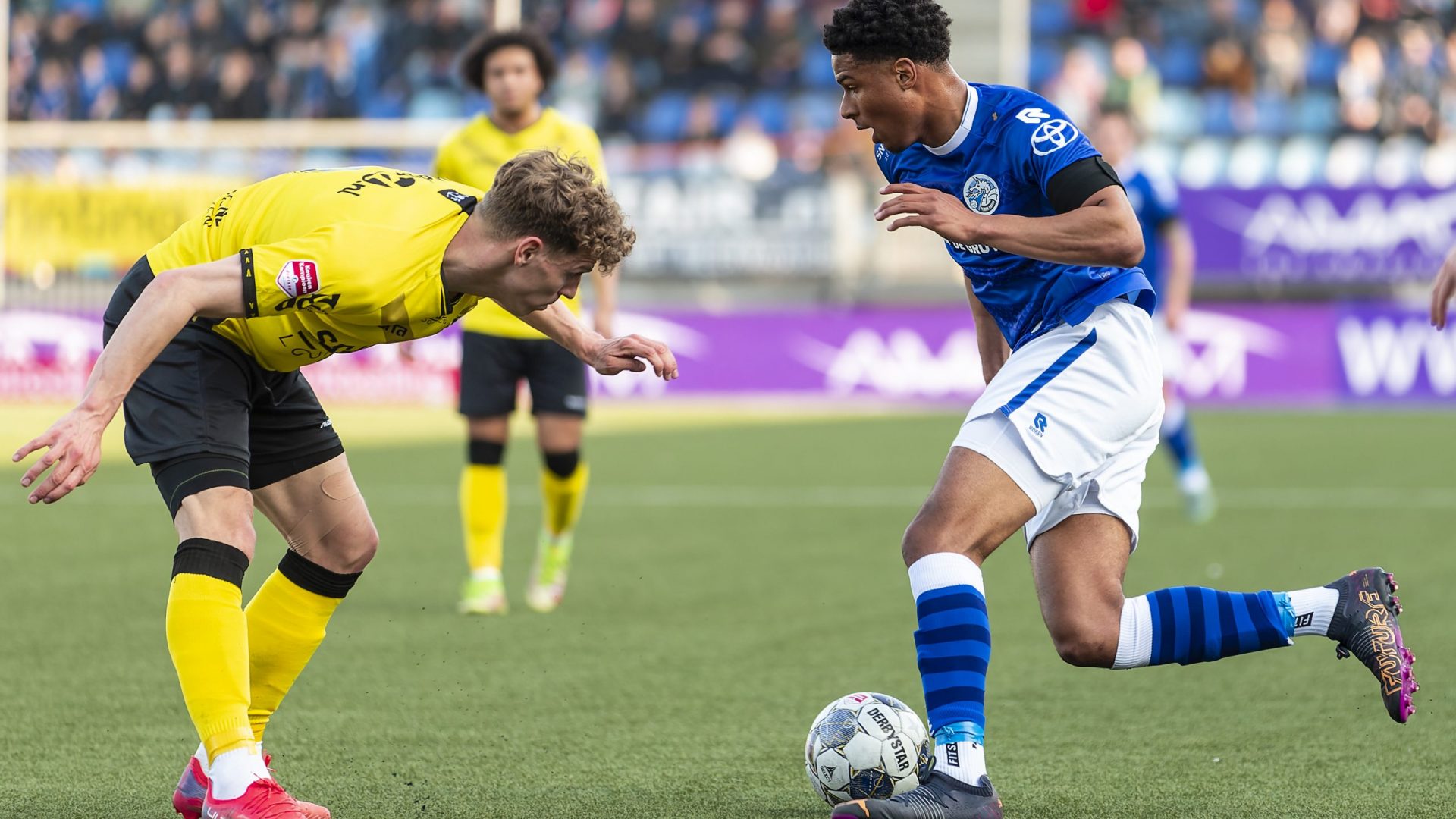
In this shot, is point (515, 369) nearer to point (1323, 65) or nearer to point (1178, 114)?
point (1178, 114)

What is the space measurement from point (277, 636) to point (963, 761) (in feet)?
5.54

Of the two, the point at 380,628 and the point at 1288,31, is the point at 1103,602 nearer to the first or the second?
the point at 380,628

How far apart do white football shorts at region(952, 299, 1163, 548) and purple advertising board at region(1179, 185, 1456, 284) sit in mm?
14002

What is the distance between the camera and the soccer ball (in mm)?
4195

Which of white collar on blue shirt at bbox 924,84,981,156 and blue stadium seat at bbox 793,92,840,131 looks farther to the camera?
blue stadium seat at bbox 793,92,840,131

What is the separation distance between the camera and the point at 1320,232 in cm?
1769

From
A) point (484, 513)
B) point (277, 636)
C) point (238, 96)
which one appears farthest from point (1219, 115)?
point (277, 636)

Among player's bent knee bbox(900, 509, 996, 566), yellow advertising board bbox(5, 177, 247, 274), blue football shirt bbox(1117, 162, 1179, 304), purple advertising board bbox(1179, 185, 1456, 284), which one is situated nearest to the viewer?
player's bent knee bbox(900, 509, 996, 566)

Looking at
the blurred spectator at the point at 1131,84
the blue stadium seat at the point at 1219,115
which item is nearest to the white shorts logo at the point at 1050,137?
the blurred spectator at the point at 1131,84

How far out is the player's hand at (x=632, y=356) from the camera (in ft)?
13.7

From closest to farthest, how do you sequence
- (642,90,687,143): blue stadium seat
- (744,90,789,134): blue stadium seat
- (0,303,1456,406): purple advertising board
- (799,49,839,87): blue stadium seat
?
(0,303,1456,406): purple advertising board → (744,90,789,134): blue stadium seat → (642,90,687,143): blue stadium seat → (799,49,839,87): blue stadium seat

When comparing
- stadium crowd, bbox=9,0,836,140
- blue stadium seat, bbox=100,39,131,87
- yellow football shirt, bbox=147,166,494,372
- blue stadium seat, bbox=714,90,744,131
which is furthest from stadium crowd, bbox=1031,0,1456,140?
yellow football shirt, bbox=147,166,494,372

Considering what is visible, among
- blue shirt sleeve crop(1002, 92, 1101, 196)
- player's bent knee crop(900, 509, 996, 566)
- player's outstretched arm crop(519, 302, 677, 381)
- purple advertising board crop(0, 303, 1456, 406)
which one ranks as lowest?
purple advertising board crop(0, 303, 1456, 406)

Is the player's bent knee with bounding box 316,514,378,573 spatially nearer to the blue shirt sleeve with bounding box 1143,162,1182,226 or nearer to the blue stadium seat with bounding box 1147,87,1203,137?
the blue shirt sleeve with bounding box 1143,162,1182,226
